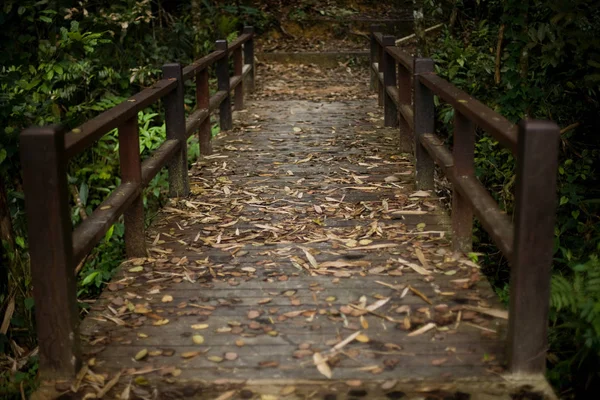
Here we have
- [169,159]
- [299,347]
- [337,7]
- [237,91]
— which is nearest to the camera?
[299,347]

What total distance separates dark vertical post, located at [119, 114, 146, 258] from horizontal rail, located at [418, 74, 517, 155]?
2.04m

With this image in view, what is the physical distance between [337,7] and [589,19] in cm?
1232

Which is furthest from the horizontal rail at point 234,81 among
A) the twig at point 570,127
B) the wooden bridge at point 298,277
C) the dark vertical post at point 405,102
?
the twig at point 570,127

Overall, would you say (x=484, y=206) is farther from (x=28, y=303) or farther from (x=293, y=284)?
(x=28, y=303)

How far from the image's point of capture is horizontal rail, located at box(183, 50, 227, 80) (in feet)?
22.9

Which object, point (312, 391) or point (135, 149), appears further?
point (135, 149)

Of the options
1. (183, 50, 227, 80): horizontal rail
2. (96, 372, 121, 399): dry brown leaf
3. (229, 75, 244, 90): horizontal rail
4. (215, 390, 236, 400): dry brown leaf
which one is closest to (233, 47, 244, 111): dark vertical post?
(229, 75, 244, 90): horizontal rail

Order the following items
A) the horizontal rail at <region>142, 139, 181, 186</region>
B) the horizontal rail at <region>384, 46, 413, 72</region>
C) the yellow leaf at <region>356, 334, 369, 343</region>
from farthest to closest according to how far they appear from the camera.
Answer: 1. the horizontal rail at <region>384, 46, 413, 72</region>
2. the horizontal rail at <region>142, 139, 181, 186</region>
3. the yellow leaf at <region>356, 334, 369, 343</region>

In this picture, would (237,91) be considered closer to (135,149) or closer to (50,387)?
(135,149)

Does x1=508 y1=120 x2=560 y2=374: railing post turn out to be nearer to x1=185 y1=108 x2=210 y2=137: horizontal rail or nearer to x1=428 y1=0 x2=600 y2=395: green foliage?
x1=428 y1=0 x2=600 y2=395: green foliage

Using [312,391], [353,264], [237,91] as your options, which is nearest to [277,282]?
[353,264]

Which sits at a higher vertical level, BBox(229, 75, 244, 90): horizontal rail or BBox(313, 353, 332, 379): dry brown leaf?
BBox(229, 75, 244, 90): horizontal rail

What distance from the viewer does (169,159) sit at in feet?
20.3

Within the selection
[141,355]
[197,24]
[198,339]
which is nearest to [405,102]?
[198,339]
